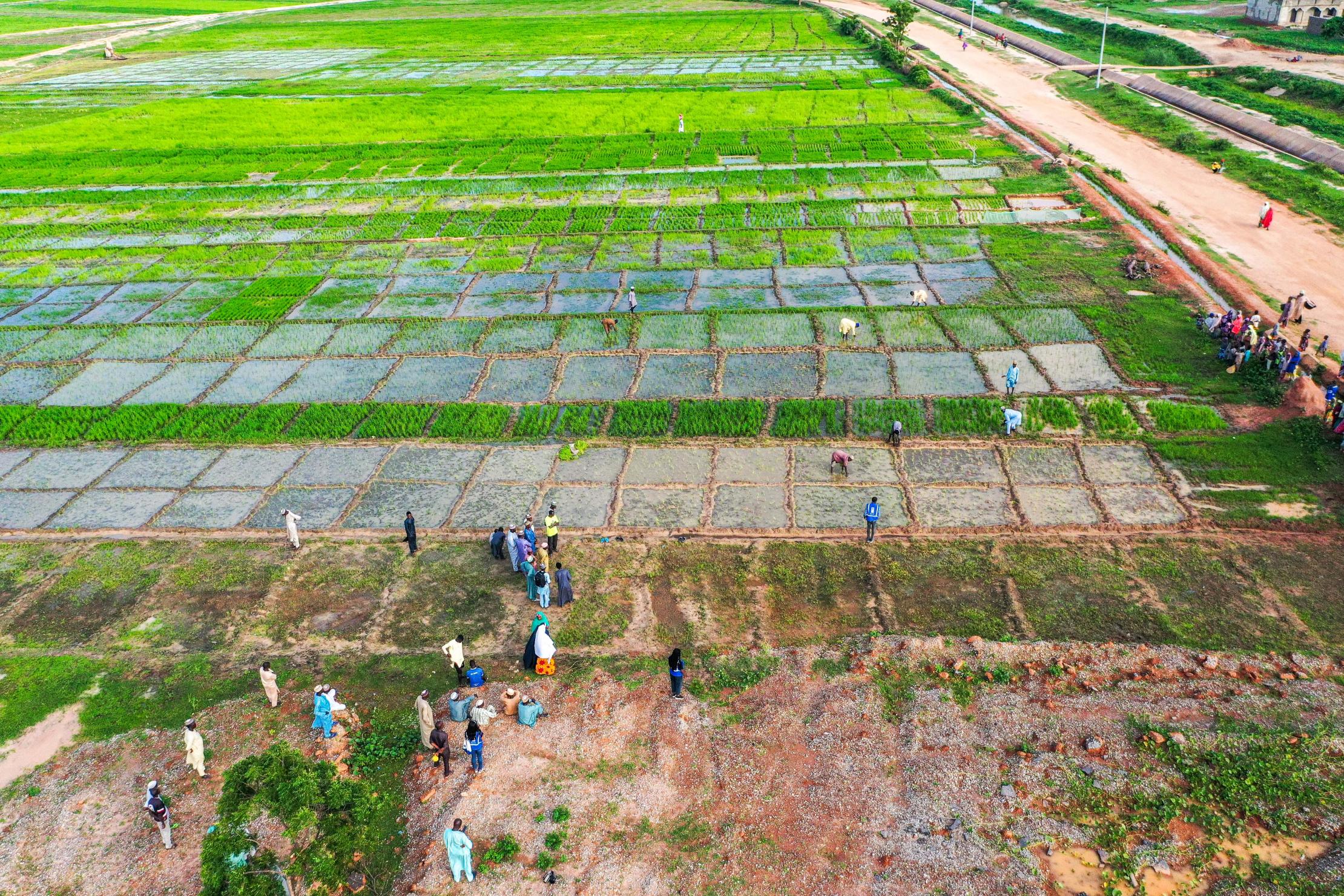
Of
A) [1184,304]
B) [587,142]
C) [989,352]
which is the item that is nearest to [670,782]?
[989,352]

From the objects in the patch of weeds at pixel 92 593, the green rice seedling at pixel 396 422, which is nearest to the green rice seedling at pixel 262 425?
the green rice seedling at pixel 396 422

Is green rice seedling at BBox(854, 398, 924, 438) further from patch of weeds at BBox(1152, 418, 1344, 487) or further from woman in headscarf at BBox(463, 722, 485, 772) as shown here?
woman in headscarf at BBox(463, 722, 485, 772)

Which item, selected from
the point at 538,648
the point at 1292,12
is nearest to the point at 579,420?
the point at 538,648

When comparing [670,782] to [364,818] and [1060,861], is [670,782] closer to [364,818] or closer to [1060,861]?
[364,818]

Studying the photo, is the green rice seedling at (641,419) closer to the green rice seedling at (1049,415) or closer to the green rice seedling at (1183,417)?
the green rice seedling at (1049,415)

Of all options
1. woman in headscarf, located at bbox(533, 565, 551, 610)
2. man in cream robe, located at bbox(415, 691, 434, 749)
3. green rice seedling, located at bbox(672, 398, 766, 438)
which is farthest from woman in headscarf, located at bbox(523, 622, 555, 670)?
green rice seedling, located at bbox(672, 398, 766, 438)

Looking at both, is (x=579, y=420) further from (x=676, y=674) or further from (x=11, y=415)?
(x=11, y=415)

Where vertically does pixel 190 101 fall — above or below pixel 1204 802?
above

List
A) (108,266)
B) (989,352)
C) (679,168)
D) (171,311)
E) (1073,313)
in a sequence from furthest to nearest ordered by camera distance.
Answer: (679,168) → (108,266) → (171,311) → (1073,313) → (989,352)
